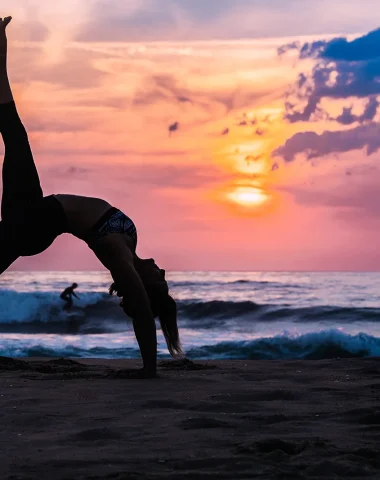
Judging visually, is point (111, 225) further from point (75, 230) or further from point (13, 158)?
point (13, 158)

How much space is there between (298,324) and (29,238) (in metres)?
18.5

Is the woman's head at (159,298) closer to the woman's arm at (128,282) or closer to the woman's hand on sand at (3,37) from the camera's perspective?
the woman's arm at (128,282)

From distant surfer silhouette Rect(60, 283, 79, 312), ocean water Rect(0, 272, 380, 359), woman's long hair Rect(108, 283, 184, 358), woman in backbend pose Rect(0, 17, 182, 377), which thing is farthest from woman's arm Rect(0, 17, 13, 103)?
distant surfer silhouette Rect(60, 283, 79, 312)

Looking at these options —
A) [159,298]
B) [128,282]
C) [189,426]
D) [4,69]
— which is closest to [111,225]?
[128,282]

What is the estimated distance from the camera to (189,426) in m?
3.78

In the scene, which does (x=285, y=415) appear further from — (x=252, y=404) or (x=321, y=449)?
(x=321, y=449)

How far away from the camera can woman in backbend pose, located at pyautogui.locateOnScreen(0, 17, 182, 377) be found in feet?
17.0

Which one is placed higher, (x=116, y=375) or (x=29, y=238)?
(x=29, y=238)

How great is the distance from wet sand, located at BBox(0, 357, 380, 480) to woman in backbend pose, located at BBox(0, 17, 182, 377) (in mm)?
481

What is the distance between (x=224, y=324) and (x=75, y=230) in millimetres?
19885

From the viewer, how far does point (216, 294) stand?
34906mm

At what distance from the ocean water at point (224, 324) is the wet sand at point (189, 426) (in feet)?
21.9

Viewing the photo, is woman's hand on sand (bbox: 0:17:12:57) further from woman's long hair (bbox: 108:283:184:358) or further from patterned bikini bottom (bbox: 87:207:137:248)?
woman's long hair (bbox: 108:283:184:358)

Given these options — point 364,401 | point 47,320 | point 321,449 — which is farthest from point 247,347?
point 47,320
